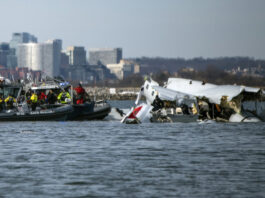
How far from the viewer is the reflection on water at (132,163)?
645 inches

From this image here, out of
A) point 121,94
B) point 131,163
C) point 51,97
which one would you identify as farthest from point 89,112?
point 121,94

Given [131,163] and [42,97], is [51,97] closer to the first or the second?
[42,97]

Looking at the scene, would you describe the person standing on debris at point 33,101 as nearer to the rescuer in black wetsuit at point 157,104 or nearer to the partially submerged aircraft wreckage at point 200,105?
the partially submerged aircraft wreckage at point 200,105

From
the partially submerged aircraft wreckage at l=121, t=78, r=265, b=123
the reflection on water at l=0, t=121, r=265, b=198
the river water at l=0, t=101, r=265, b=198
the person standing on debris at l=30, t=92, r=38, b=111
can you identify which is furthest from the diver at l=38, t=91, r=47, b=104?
the reflection on water at l=0, t=121, r=265, b=198

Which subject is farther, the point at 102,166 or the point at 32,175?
the point at 102,166

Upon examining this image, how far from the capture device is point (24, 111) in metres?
42.4

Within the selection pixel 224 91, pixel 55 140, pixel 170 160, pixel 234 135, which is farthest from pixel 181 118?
pixel 170 160

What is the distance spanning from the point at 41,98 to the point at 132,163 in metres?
24.9

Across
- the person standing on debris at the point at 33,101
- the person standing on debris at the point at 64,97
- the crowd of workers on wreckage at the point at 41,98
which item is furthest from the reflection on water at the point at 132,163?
the person standing on debris at the point at 64,97

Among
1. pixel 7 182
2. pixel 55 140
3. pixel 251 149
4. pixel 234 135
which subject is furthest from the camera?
pixel 234 135

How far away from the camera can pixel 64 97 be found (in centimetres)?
4547

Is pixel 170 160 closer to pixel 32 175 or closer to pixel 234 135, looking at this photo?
pixel 32 175

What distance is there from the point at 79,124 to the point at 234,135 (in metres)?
12.6

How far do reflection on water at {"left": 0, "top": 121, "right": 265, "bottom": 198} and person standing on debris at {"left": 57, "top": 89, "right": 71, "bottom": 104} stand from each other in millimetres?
7878
